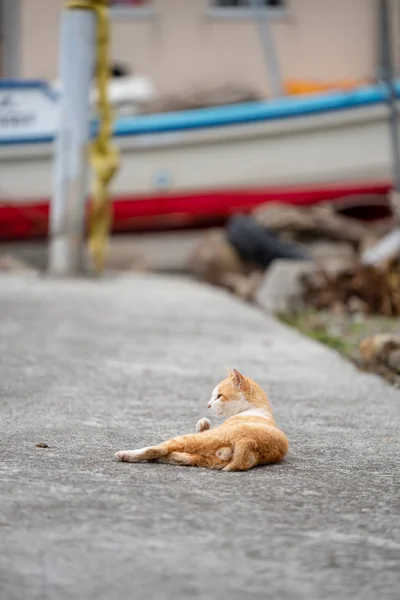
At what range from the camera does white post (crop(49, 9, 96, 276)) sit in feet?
28.3

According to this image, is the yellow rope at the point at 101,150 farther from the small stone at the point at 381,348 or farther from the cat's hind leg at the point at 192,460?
the cat's hind leg at the point at 192,460

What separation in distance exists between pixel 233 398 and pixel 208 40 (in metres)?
12.9

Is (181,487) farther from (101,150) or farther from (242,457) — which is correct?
(101,150)

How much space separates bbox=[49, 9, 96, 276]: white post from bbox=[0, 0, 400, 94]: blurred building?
6.29 metres

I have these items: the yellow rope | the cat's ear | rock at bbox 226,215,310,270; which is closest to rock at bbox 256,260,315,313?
rock at bbox 226,215,310,270

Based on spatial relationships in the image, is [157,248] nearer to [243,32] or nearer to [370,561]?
[243,32]

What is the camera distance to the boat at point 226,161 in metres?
11.4

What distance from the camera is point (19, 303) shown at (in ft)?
21.9

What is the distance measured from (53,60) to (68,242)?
672cm

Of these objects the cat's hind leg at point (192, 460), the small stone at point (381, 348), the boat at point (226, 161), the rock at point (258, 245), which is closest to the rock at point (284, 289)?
the rock at point (258, 245)

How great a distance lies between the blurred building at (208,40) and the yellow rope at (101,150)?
20.2 feet

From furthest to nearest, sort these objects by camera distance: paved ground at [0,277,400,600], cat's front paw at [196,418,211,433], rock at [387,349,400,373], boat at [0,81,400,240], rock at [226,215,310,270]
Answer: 1. boat at [0,81,400,240]
2. rock at [226,215,310,270]
3. rock at [387,349,400,373]
4. cat's front paw at [196,418,211,433]
5. paved ground at [0,277,400,600]

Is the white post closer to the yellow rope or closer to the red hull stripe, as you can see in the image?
the yellow rope

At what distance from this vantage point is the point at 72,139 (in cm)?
873
